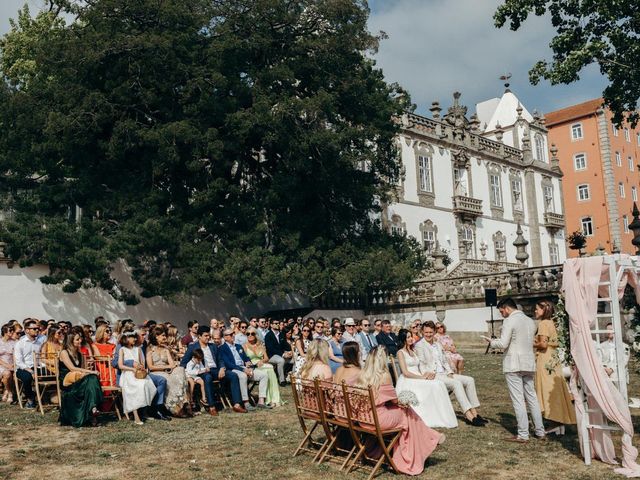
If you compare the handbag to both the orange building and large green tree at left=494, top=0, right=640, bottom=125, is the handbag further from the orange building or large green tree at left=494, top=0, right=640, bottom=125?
A: the orange building

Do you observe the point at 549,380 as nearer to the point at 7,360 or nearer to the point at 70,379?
the point at 70,379

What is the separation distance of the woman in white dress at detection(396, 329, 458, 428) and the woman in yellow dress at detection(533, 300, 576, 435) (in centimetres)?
132

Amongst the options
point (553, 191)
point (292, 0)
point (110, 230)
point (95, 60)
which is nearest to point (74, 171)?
point (110, 230)

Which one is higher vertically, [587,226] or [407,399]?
[587,226]

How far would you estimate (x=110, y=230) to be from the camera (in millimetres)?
21672

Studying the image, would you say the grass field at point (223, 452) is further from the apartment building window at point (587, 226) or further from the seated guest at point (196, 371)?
the apartment building window at point (587, 226)

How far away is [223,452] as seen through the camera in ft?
27.6

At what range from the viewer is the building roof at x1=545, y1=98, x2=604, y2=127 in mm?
55188

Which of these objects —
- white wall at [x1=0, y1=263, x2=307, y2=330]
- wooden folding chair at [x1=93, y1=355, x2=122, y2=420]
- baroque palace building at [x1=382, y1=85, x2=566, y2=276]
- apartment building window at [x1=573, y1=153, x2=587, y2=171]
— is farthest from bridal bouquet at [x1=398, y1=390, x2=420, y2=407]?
apartment building window at [x1=573, y1=153, x2=587, y2=171]

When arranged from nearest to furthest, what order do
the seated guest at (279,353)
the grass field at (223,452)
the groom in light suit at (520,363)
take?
the grass field at (223,452) < the groom in light suit at (520,363) < the seated guest at (279,353)

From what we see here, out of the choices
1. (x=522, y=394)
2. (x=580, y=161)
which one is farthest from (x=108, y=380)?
(x=580, y=161)

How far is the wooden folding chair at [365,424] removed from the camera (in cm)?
702

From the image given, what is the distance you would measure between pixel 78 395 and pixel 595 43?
14.5 metres

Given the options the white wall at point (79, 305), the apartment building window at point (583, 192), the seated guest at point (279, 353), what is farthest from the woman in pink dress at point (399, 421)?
the apartment building window at point (583, 192)
